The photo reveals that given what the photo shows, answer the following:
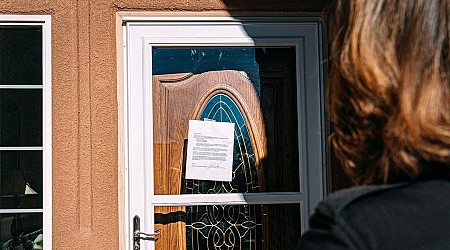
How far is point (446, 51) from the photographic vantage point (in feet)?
3.54

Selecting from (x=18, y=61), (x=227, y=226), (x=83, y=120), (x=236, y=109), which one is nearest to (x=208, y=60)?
(x=236, y=109)

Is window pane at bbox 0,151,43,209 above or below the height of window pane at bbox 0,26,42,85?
below

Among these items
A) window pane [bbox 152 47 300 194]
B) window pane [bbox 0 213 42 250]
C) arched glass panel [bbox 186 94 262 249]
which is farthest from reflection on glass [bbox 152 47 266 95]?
window pane [bbox 0 213 42 250]

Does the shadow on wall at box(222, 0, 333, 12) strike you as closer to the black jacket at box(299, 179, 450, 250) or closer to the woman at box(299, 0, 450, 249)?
the woman at box(299, 0, 450, 249)

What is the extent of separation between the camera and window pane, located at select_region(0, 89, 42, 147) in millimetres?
4367

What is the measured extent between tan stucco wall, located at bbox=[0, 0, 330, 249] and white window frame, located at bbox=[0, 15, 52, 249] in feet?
0.09

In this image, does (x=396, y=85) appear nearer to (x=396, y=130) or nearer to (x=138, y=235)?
(x=396, y=130)

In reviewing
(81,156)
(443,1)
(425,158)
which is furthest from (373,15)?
(81,156)

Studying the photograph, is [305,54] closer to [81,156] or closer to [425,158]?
[81,156]

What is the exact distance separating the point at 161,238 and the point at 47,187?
710 mm

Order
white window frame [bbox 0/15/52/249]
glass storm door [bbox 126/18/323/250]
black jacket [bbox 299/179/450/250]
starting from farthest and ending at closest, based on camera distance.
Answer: glass storm door [bbox 126/18/323/250] → white window frame [bbox 0/15/52/249] → black jacket [bbox 299/179/450/250]

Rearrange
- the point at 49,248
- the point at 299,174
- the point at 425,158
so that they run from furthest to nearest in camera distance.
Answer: the point at 299,174 → the point at 49,248 → the point at 425,158

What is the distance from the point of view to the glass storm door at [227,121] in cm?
452

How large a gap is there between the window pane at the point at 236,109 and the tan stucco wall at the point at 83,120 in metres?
0.30
